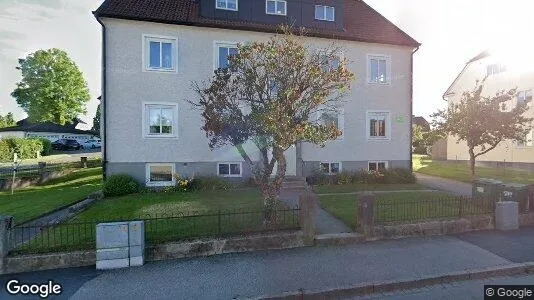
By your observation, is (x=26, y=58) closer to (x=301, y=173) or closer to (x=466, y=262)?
(x=301, y=173)

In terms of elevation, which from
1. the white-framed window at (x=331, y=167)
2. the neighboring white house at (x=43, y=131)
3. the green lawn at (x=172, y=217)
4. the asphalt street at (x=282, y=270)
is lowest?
the asphalt street at (x=282, y=270)

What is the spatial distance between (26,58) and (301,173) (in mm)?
52671

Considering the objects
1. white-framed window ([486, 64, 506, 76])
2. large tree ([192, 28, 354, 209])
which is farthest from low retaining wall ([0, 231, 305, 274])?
white-framed window ([486, 64, 506, 76])

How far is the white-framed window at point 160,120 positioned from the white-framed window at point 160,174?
1.35 m

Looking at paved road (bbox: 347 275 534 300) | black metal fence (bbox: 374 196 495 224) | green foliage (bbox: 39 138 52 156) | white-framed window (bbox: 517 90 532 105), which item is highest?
white-framed window (bbox: 517 90 532 105)

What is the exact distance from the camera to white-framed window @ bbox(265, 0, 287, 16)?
15469 millimetres

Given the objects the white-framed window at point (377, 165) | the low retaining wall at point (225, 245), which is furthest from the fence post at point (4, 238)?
the white-framed window at point (377, 165)

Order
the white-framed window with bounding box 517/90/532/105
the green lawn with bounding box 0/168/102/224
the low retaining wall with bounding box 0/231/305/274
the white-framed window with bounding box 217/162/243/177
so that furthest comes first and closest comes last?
the white-framed window with bounding box 517/90/532/105, the white-framed window with bounding box 217/162/243/177, the green lawn with bounding box 0/168/102/224, the low retaining wall with bounding box 0/231/305/274

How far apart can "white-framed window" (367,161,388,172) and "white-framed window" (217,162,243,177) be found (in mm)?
6886

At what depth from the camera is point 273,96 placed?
738 cm

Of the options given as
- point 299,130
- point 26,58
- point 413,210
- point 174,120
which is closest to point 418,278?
point 299,130

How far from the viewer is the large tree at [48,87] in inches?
1852

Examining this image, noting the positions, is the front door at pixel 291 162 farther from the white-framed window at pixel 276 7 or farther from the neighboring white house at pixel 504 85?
the neighboring white house at pixel 504 85

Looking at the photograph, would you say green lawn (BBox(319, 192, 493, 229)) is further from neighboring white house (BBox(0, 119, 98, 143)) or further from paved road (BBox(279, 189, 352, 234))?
neighboring white house (BBox(0, 119, 98, 143))
